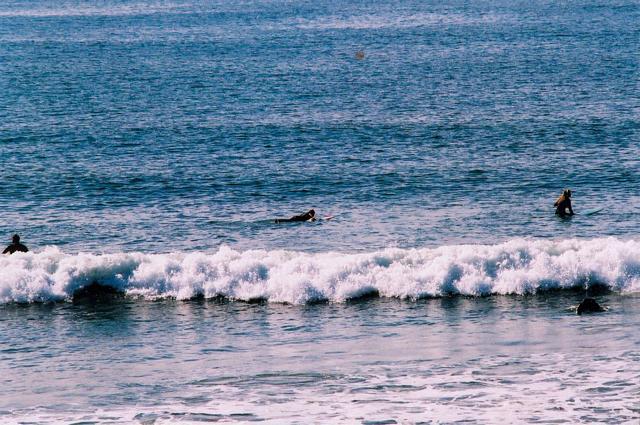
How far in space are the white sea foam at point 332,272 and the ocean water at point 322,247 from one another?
0.09 meters

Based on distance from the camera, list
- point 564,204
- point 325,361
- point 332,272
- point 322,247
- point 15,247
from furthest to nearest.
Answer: point 564,204 → point 322,247 → point 15,247 → point 332,272 → point 325,361

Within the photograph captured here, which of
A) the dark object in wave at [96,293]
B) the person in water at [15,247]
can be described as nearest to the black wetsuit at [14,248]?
the person in water at [15,247]

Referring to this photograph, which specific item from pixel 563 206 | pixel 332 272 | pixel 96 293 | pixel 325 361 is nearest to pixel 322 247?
pixel 332 272

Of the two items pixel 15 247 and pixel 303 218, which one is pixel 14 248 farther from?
pixel 303 218

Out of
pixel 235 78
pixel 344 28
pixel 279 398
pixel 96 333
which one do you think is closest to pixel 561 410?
pixel 279 398

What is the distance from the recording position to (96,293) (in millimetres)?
36969

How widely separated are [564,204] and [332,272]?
13.5 meters

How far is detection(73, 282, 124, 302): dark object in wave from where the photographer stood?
36.6 m

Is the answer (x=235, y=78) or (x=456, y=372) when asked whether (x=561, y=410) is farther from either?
(x=235, y=78)

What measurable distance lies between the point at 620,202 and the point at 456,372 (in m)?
23.1

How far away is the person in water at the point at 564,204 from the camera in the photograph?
4525 cm

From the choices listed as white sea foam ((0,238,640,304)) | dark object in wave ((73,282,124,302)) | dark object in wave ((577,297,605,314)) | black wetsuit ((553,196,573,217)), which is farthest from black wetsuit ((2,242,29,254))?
black wetsuit ((553,196,573,217))

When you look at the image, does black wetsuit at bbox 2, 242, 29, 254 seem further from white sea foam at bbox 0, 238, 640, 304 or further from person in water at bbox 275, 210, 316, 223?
person in water at bbox 275, 210, 316, 223

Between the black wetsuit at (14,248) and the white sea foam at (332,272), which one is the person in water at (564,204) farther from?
the black wetsuit at (14,248)
